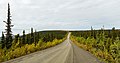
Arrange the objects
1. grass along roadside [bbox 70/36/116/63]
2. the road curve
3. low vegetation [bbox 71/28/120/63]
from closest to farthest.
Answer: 1. low vegetation [bbox 71/28/120/63]
2. the road curve
3. grass along roadside [bbox 70/36/116/63]

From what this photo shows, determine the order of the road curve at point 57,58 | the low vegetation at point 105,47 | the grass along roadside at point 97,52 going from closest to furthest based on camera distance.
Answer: the low vegetation at point 105,47
the road curve at point 57,58
the grass along roadside at point 97,52

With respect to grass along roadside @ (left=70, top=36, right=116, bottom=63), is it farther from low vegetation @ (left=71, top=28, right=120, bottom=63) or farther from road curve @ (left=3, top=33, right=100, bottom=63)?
road curve @ (left=3, top=33, right=100, bottom=63)

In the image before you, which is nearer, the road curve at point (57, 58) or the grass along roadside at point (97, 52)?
the road curve at point (57, 58)

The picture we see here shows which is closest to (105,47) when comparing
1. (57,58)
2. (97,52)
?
(97,52)

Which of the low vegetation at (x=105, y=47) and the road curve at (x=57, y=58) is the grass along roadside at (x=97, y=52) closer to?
the low vegetation at (x=105, y=47)

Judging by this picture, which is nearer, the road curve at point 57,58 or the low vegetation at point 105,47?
the low vegetation at point 105,47

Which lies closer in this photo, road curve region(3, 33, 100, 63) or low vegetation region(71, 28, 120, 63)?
low vegetation region(71, 28, 120, 63)

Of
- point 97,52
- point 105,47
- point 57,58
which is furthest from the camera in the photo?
point 97,52

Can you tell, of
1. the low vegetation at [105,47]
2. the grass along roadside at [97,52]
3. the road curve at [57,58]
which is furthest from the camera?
the grass along roadside at [97,52]

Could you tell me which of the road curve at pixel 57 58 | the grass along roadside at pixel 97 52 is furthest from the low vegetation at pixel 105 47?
the road curve at pixel 57 58

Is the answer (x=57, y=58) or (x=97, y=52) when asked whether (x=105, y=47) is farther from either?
(x=57, y=58)

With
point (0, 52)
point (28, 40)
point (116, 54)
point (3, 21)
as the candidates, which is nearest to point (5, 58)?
point (0, 52)

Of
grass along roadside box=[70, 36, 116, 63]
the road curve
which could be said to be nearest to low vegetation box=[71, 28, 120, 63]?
grass along roadside box=[70, 36, 116, 63]

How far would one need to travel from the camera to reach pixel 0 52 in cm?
2597
